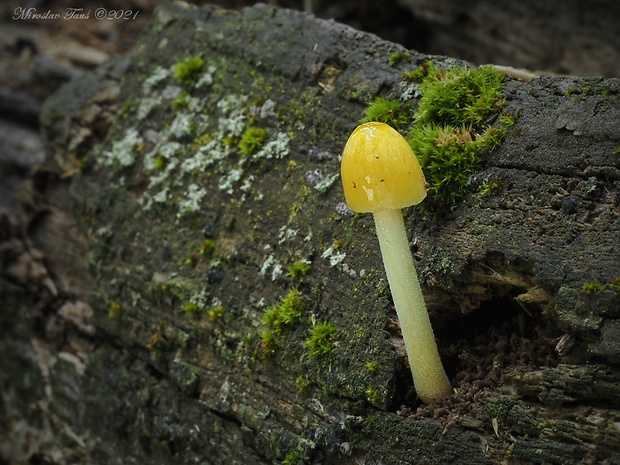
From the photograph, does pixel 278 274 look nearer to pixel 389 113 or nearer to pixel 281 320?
pixel 281 320

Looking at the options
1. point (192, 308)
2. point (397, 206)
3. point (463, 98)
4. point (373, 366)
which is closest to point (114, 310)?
point (192, 308)

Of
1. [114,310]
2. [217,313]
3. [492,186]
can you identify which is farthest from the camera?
[114,310]

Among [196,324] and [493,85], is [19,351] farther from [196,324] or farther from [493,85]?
[493,85]

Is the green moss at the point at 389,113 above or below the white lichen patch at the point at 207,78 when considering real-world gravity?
below

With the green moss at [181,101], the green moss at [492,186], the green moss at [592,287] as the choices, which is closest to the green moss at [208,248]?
the green moss at [181,101]

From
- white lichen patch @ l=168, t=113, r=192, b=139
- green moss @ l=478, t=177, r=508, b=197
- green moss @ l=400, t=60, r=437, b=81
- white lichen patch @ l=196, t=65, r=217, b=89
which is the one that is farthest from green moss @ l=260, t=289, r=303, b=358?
white lichen patch @ l=196, t=65, r=217, b=89

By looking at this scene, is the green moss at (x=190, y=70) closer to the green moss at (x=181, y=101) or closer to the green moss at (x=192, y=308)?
the green moss at (x=181, y=101)
